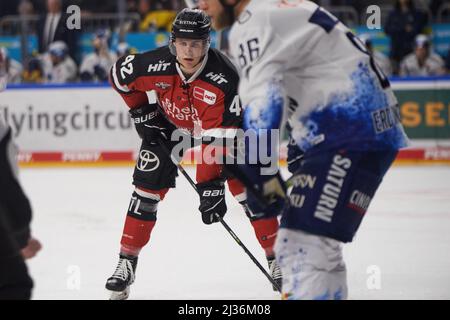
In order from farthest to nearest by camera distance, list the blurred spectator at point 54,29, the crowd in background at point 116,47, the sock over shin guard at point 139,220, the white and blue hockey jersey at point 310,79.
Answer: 1. the blurred spectator at point 54,29
2. the crowd in background at point 116,47
3. the sock over shin guard at point 139,220
4. the white and blue hockey jersey at point 310,79

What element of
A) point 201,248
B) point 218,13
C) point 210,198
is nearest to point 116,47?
point 201,248

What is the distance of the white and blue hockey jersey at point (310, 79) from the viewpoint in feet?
10.1

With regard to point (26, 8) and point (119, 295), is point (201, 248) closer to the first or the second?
point (119, 295)

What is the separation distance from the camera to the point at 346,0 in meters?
11.4

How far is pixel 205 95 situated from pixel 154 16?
7.41 m

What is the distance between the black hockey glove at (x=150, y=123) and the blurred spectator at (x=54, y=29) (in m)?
6.58

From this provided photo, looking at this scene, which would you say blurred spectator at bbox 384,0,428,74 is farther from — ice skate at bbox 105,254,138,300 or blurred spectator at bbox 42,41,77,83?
ice skate at bbox 105,254,138,300

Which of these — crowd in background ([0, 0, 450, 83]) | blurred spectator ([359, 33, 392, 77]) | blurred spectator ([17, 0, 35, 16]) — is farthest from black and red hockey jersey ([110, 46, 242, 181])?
blurred spectator ([17, 0, 35, 16])

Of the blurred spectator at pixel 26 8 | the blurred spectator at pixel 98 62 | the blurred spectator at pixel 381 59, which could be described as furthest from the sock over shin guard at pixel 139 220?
the blurred spectator at pixel 26 8

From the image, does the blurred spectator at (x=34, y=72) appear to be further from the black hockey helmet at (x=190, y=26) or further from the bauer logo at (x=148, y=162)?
the black hockey helmet at (x=190, y=26)

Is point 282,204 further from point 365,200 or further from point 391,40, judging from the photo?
point 391,40

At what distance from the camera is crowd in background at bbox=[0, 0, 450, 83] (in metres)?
10.8

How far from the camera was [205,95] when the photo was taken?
4684 mm

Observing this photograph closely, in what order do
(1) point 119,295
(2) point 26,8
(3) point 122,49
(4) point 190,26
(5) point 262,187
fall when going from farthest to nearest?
(2) point 26,8, (3) point 122,49, (1) point 119,295, (4) point 190,26, (5) point 262,187
